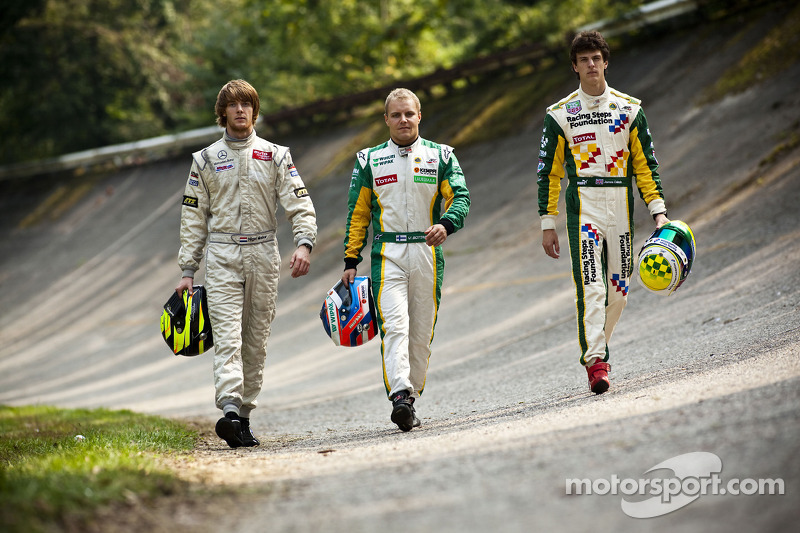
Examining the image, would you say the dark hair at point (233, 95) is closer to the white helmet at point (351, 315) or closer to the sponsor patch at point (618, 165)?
the white helmet at point (351, 315)

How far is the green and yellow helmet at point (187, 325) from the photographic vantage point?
5.81 metres

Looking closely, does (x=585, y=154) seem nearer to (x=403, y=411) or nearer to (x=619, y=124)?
(x=619, y=124)

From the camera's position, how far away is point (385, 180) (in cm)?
588

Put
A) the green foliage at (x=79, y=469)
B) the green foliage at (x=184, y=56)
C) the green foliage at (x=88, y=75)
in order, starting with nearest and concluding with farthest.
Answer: the green foliage at (x=79, y=469) < the green foliage at (x=184, y=56) < the green foliage at (x=88, y=75)

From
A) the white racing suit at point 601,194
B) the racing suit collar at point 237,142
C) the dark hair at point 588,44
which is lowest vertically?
the white racing suit at point 601,194

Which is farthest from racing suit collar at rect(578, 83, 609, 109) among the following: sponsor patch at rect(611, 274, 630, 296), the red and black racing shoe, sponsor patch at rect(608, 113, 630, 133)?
the red and black racing shoe

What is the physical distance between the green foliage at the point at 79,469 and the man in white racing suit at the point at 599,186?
2.99 meters

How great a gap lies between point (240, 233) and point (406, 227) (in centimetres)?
118

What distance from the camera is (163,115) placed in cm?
3719

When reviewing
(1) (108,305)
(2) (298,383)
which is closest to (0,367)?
(1) (108,305)

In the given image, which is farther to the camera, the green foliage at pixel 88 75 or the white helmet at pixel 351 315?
the green foliage at pixel 88 75

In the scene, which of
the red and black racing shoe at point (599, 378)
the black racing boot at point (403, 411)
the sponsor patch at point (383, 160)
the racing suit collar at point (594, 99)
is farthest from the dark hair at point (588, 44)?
the black racing boot at point (403, 411)

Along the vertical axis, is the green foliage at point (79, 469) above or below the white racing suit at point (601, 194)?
below

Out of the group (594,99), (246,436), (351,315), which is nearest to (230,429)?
(246,436)
